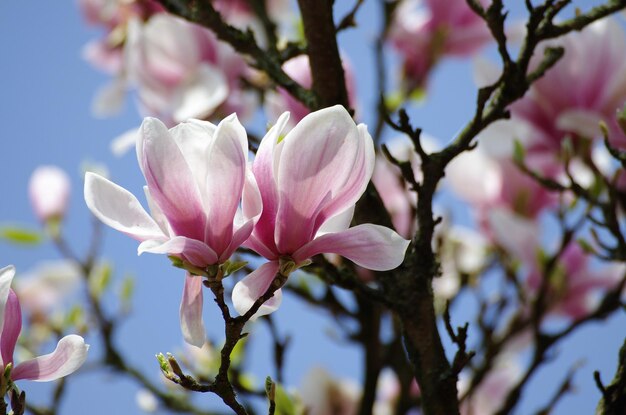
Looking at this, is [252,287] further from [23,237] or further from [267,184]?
[23,237]

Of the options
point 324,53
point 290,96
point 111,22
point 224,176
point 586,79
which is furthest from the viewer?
point 111,22

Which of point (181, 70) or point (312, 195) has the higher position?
point (181, 70)

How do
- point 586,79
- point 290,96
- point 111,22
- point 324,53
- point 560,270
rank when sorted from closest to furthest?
point 324,53 < point 290,96 < point 586,79 < point 560,270 < point 111,22

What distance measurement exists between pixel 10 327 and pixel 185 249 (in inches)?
6.5

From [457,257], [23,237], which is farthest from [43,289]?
[457,257]

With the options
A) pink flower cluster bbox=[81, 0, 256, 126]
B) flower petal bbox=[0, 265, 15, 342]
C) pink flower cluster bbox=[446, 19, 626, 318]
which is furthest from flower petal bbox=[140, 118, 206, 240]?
pink flower cluster bbox=[81, 0, 256, 126]

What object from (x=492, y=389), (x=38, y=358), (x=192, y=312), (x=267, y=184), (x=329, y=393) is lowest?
(x=38, y=358)

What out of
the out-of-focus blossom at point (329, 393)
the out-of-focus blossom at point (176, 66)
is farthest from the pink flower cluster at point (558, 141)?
the out-of-focus blossom at point (176, 66)

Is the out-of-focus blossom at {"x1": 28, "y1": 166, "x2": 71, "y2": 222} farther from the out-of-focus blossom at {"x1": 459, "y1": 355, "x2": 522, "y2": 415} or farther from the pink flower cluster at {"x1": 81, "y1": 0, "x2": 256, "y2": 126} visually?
the out-of-focus blossom at {"x1": 459, "y1": 355, "x2": 522, "y2": 415}

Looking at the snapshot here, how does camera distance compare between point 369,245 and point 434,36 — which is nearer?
point 369,245

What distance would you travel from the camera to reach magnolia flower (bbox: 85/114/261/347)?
64 cm

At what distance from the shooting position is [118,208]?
677 mm

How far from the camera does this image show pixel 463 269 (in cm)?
177

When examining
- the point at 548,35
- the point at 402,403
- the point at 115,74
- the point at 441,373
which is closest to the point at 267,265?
the point at 441,373
